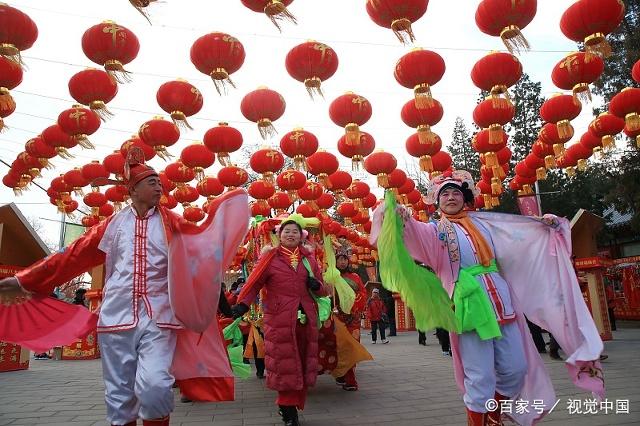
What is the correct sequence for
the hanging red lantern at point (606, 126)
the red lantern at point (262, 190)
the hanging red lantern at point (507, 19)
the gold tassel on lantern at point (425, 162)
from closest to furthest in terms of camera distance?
1. the hanging red lantern at point (507, 19)
2. the hanging red lantern at point (606, 126)
3. the gold tassel on lantern at point (425, 162)
4. the red lantern at point (262, 190)

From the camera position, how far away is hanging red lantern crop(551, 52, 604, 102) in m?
6.18

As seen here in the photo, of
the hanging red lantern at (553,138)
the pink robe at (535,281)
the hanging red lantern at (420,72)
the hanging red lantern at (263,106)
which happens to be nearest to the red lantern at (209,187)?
the hanging red lantern at (263,106)

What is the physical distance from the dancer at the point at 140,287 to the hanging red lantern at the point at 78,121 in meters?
4.76

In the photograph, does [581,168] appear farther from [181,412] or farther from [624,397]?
[181,412]

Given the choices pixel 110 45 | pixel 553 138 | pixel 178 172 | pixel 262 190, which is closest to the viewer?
pixel 110 45

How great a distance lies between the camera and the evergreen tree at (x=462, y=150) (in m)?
29.5

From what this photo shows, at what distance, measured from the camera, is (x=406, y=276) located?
10.0ft

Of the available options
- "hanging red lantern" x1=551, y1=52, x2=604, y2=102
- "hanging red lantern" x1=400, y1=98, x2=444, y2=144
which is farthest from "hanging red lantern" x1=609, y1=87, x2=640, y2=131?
"hanging red lantern" x1=400, y1=98, x2=444, y2=144

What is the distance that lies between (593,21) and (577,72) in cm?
99

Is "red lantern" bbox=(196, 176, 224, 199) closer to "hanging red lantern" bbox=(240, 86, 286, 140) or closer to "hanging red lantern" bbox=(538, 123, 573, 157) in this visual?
"hanging red lantern" bbox=(240, 86, 286, 140)

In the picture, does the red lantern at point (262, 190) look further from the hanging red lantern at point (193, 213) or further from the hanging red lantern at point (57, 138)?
the hanging red lantern at point (57, 138)

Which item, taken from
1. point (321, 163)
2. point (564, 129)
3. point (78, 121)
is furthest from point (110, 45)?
point (564, 129)

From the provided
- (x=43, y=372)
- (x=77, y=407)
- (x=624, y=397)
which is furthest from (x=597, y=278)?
(x=43, y=372)

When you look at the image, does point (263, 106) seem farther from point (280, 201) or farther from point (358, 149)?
point (280, 201)
